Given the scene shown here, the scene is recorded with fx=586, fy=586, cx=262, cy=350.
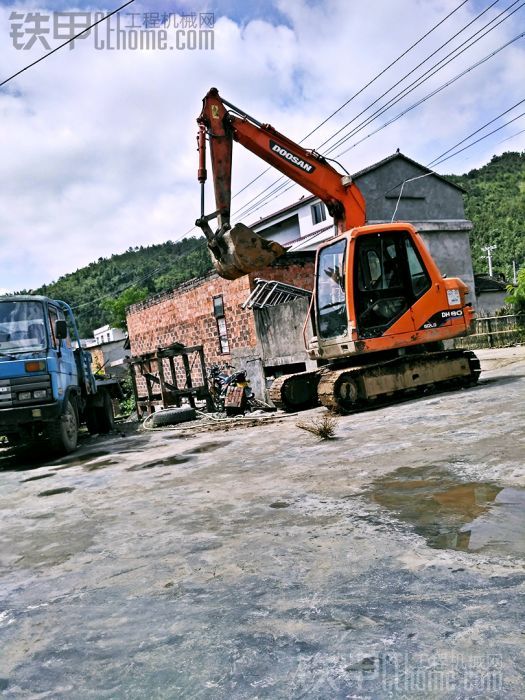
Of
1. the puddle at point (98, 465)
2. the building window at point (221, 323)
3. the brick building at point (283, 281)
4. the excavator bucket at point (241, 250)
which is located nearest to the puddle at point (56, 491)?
the puddle at point (98, 465)

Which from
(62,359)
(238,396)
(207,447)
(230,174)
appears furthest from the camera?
(238,396)

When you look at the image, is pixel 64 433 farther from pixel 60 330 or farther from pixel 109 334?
pixel 109 334

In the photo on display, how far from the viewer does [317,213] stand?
94.9 feet

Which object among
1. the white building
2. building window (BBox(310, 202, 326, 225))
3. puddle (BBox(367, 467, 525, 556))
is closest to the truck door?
puddle (BBox(367, 467, 525, 556))

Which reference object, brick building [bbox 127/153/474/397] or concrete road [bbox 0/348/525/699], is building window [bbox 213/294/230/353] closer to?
brick building [bbox 127/153/474/397]

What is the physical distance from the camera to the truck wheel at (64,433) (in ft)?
31.0

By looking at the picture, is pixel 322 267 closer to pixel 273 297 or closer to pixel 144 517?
pixel 273 297

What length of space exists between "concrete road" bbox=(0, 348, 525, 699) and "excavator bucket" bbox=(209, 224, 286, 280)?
13.2ft

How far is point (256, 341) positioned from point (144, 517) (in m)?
10.3

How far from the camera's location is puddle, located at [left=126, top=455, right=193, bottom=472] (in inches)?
275

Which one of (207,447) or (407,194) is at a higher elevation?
(407,194)

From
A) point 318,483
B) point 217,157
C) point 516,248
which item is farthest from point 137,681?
point 516,248

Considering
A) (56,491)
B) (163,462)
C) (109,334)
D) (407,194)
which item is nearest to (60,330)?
(163,462)

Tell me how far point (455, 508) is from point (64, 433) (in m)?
7.43
